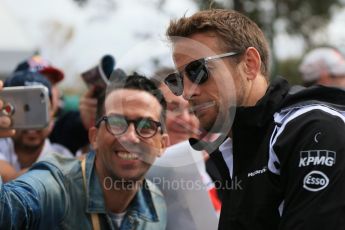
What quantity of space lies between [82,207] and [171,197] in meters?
0.59

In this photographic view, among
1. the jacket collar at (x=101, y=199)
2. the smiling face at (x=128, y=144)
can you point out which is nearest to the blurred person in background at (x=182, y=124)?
the smiling face at (x=128, y=144)

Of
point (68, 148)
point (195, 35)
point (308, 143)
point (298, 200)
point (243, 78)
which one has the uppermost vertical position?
point (195, 35)

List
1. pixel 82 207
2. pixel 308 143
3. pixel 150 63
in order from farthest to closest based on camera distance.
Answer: pixel 150 63
pixel 82 207
pixel 308 143

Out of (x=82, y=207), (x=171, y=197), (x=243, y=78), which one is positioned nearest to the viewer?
(x=243, y=78)

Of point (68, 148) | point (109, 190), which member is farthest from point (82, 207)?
point (68, 148)

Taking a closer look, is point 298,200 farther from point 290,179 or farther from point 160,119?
point 160,119

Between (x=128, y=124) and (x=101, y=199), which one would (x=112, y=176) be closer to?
(x=101, y=199)

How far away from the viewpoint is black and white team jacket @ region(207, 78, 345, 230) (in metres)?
1.82

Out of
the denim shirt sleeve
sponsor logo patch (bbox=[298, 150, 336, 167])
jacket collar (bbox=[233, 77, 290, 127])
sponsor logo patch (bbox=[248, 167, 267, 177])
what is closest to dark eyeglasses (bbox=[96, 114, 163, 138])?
the denim shirt sleeve

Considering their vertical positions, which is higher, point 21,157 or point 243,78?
point 243,78

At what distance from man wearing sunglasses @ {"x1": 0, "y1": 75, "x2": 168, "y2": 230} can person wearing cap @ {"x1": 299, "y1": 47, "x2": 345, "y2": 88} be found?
8.75 feet

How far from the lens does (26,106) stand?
2.87m

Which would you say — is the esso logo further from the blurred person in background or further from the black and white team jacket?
the blurred person in background

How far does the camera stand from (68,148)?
176 inches
